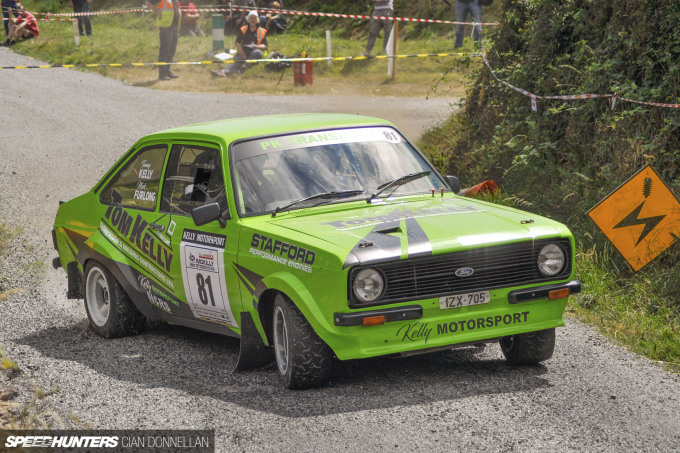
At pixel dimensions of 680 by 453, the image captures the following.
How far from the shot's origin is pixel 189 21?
2903 cm

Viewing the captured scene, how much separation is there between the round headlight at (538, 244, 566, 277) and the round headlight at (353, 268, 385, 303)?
1109 mm

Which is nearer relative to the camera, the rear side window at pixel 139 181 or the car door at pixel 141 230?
the car door at pixel 141 230

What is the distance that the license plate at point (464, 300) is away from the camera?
5758 mm

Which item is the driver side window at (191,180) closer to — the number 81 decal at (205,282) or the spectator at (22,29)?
the number 81 decal at (205,282)

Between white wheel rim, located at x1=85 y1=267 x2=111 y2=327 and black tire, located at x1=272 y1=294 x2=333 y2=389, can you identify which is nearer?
black tire, located at x1=272 y1=294 x2=333 y2=389

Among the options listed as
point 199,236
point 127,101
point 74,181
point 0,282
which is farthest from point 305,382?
point 127,101

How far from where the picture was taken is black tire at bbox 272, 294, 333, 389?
19.1ft

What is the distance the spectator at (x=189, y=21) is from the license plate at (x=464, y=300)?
80.5ft

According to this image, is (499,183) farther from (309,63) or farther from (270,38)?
(270,38)

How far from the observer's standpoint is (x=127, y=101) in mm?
21141

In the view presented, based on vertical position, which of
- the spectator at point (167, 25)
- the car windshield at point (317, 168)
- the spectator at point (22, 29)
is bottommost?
the spectator at point (22, 29)

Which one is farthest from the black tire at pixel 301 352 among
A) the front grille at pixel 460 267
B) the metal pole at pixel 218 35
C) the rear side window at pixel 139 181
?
the metal pole at pixel 218 35

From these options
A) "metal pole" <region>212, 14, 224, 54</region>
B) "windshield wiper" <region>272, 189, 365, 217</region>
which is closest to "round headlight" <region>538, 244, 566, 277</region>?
"windshield wiper" <region>272, 189, 365, 217</region>

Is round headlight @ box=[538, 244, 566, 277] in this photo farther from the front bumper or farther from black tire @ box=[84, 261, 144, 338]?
black tire @ box=[84, 261, 144, 338]
